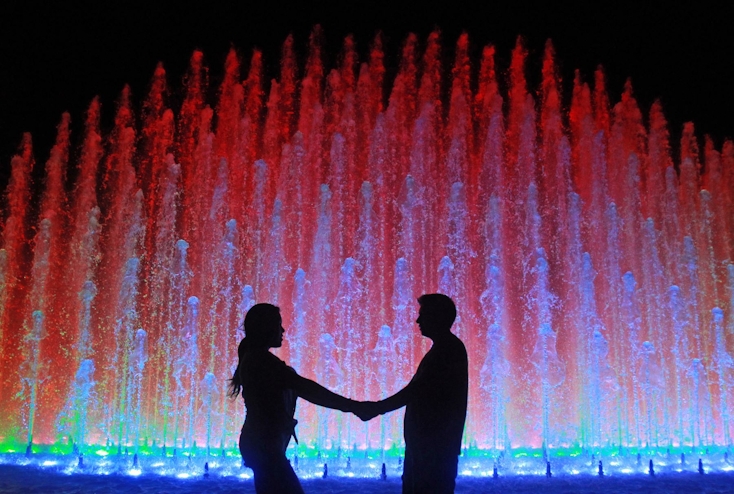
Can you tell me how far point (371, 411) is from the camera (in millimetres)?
2918

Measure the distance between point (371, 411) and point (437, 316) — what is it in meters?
0.54

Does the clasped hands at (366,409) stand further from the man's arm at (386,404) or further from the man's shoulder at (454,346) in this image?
the man's shoulder at (454,346)

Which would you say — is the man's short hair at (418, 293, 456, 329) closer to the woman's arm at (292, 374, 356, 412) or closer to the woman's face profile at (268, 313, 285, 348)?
the woman's arm at (292, 374, 356, 412)

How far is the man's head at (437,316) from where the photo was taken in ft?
9.78

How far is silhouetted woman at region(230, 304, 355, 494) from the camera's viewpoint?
2.80 m

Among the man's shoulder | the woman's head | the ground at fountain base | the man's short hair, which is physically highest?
the man's short hair

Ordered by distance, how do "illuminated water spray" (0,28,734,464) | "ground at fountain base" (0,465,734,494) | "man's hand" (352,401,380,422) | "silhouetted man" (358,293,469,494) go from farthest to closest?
"illuminated water spray" (0,28,734,464), "ground at fountain base" (0,465,734,494), "man's hand" (352,401,380,422), "silhouetted man" (358,293,469,494)

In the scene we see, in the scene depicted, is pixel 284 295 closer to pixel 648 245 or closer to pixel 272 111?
pixel 272 111

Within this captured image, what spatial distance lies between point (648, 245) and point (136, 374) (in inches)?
456

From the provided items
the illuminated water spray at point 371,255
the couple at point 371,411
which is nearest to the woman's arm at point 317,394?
the couple at point 371,411

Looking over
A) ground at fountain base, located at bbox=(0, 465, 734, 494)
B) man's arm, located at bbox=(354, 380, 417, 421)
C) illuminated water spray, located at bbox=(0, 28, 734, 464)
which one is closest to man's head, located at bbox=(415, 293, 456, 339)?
man's arm, located at bbox=(354, 380, 417, 421)

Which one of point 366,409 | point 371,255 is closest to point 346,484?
point 366,409

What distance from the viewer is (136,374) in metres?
12.5

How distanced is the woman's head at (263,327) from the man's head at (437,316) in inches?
26.7
